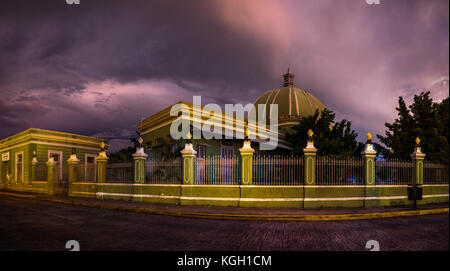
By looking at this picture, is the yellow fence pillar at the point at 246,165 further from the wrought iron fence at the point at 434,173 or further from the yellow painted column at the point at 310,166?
the wrought iron fence at the point at 434,173

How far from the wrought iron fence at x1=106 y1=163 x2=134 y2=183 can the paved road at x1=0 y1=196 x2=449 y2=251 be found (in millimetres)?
5973

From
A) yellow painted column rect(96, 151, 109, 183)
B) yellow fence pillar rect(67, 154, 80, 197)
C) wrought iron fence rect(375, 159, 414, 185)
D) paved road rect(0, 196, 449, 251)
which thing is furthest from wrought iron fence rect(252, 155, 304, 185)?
yellow fence pillar rect(67, 154, 80, 197)

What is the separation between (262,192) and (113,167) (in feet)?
29.6

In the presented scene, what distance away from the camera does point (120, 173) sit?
1644cm

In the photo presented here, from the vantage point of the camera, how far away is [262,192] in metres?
12.6

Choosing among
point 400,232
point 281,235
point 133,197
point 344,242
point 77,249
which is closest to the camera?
point 77,249

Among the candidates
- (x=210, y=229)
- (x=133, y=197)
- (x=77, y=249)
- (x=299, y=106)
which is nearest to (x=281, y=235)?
(x=210, y=229)

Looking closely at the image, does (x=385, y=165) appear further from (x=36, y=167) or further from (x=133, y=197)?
(x=36, y=167)

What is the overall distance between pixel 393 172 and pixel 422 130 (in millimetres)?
5523

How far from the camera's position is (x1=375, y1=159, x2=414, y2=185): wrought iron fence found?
13.8 meters

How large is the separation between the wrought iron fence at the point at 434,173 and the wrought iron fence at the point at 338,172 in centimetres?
466

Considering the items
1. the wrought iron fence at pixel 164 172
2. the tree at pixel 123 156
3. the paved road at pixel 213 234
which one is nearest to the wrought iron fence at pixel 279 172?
the paved road at pixel 213 234

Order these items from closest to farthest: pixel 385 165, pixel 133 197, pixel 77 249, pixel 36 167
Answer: pixel 77 249 < pixel 385 165 < pixel 133 197 < pixel 36 167

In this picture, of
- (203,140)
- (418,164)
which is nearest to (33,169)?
(203,140)
